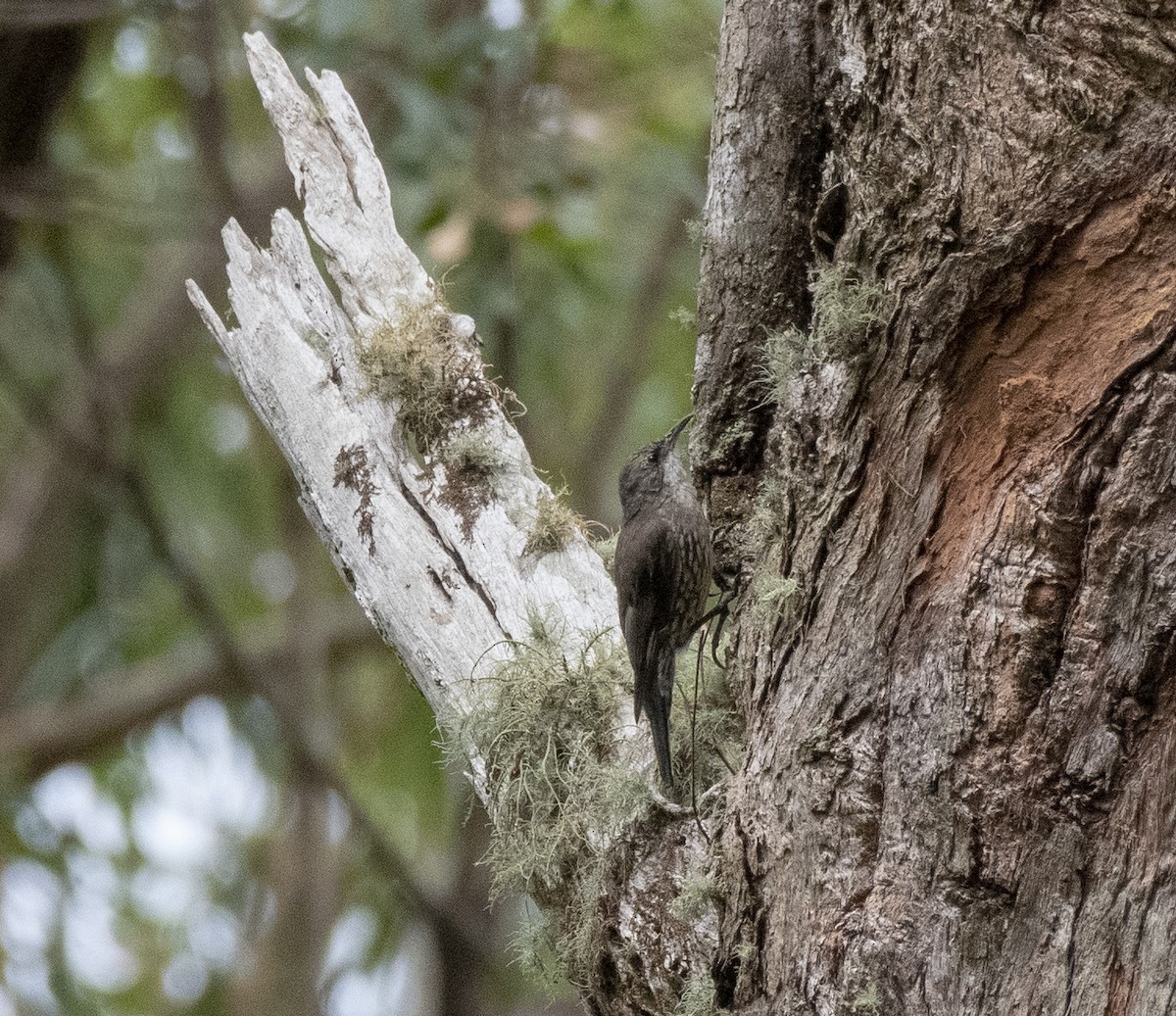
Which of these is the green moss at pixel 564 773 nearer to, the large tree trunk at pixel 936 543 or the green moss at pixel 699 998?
the large tree trunk at pixel 936 543

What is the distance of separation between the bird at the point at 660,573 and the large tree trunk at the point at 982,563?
0.42 m

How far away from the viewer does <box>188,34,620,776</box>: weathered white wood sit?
2.90 metres

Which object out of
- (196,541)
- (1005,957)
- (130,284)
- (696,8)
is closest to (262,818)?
(196,541)

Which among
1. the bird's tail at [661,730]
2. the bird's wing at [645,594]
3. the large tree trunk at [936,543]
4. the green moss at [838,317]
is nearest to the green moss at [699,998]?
the large tree trunk at [936,543]

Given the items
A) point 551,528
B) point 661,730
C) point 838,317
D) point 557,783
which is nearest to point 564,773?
point 557,783

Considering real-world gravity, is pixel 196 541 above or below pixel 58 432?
above

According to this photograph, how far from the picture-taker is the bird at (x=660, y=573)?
2.71 m

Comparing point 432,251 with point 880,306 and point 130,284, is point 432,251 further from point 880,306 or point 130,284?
point 130,284

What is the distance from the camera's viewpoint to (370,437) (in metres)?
3.06

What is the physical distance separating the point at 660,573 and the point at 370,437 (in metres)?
0.77

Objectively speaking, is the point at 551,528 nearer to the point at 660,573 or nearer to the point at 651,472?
the point at 660,573

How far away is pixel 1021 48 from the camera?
2.03 m

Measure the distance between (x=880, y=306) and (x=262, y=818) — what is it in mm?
7350

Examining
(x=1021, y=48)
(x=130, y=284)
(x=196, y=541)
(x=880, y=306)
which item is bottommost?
(x=880, y=306)
